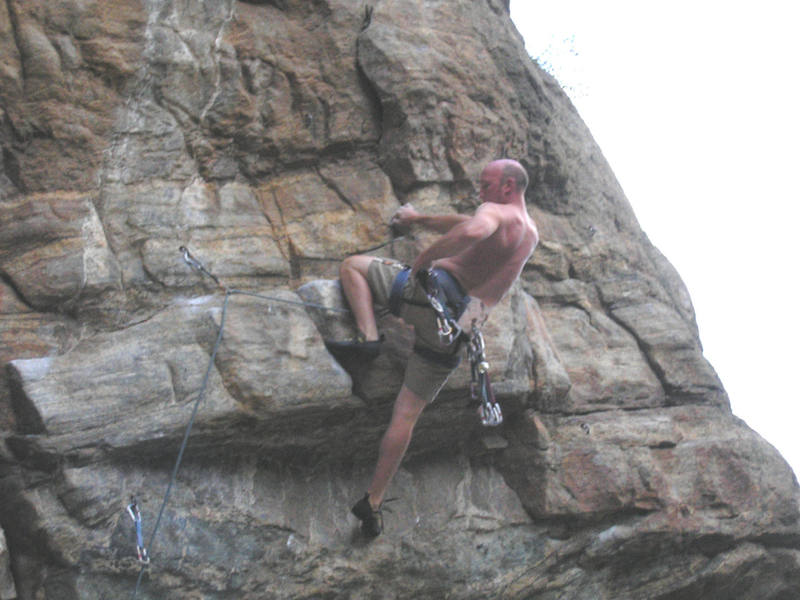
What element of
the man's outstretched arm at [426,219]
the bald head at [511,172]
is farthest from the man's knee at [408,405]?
the bald head at [511,172]

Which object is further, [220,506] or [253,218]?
[253,218]

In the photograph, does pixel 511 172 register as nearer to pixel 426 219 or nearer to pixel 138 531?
pixel 426 219

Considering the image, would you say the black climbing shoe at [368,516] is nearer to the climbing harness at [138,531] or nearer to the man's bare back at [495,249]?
the climbing harness at [138,531]

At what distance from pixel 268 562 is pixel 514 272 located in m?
2.43

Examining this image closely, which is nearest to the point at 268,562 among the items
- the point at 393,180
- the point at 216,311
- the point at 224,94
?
the point at 216,311

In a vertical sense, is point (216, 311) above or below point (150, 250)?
below

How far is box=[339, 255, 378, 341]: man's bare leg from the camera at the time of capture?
18.2ft

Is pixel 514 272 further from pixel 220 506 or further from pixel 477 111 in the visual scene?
pixel 220 506

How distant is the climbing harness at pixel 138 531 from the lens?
16.0 feet

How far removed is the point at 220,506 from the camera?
541 cm

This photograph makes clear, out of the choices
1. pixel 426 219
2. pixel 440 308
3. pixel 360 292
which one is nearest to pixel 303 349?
pixel 360 292

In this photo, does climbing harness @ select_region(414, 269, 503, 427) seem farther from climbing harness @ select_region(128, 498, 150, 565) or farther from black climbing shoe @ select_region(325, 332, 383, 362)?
climbing harness @ select_region(128, 498, 150, 565)

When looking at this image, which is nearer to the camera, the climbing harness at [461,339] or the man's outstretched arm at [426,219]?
the climbing harness at [461,339]

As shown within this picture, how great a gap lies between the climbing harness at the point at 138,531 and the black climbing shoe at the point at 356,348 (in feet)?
4.91
